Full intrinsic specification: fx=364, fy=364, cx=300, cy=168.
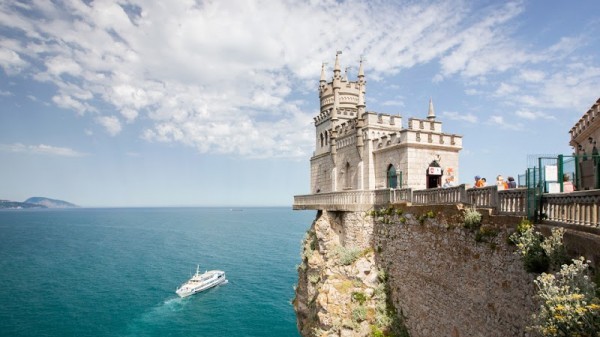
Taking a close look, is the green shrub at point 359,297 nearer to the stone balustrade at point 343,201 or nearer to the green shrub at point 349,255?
the green shrub at point 349,255

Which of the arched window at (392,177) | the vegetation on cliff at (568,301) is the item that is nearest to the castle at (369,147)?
the arched window at (392,177)

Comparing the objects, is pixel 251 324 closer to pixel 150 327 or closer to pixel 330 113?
pixel 150 327

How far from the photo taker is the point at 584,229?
8.24 m

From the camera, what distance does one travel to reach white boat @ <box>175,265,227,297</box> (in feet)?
165

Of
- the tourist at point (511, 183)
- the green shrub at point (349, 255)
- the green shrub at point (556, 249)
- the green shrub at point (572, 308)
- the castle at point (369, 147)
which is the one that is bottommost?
the green shrub at point (349, 255)

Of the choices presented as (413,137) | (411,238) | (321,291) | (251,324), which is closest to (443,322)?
(411,238)

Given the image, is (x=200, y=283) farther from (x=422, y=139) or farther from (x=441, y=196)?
(x=441, y=196)

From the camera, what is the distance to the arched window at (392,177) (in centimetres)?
2328

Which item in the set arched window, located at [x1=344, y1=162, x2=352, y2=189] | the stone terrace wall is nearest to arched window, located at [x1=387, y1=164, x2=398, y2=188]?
the stone terrace wall

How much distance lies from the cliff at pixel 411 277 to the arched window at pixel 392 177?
2.60 m

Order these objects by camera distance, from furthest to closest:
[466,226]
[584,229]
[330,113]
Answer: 1. [330,113]
2. [466,226]
3. [584,229]

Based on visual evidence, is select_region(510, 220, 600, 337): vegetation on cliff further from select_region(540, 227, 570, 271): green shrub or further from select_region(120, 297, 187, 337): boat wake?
select_region(120, 297, 187, 337): boat wake

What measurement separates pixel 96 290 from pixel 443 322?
51864mm

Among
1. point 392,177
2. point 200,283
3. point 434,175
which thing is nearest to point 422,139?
point 434,175
